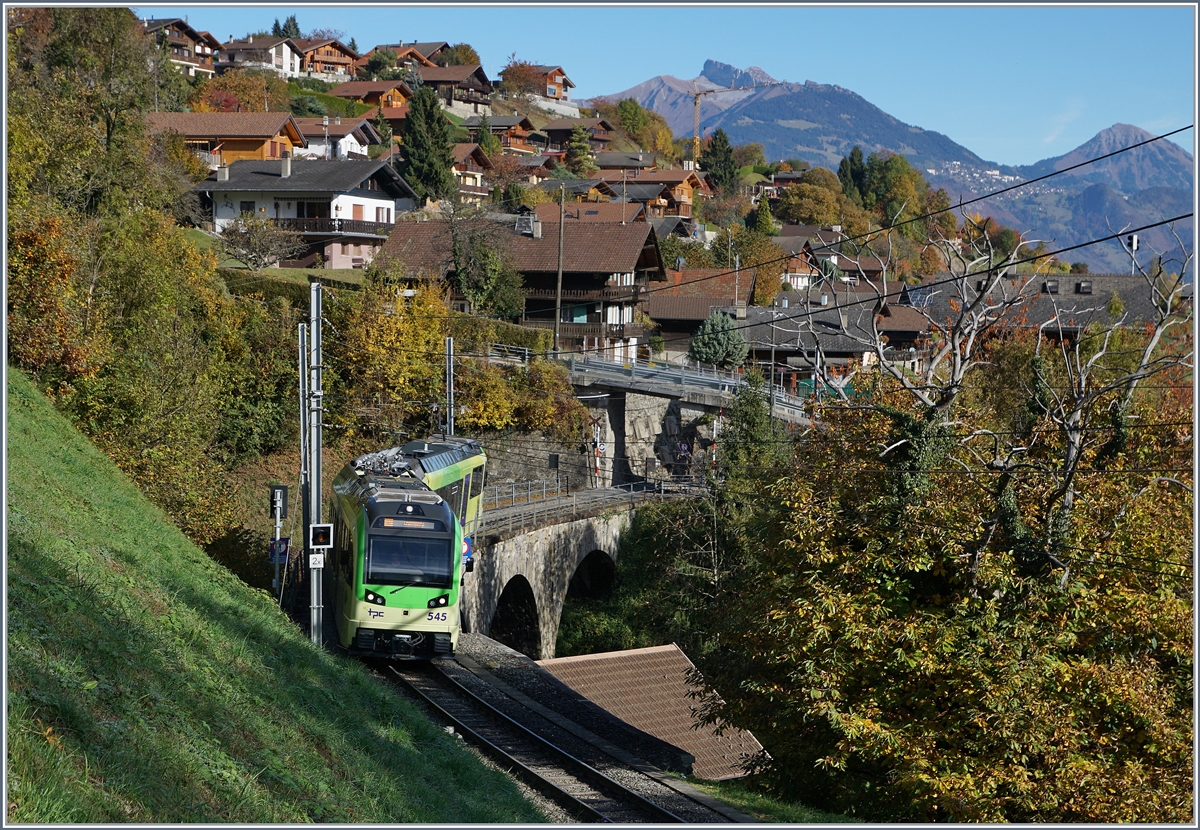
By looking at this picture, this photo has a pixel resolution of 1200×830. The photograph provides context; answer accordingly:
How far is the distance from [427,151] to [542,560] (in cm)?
5098

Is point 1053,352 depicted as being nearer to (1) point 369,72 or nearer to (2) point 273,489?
(2) point 273,489

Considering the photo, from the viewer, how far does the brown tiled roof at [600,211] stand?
84.2 m

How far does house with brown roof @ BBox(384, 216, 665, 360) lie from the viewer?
56188 mm

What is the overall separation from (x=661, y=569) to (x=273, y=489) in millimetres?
18507

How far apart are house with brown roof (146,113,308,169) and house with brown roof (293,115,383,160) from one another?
16.6 ft

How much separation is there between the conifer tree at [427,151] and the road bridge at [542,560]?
43161 millimetres

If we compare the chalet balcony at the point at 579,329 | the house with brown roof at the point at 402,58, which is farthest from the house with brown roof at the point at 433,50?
the chalet balcony at the point at 579,329

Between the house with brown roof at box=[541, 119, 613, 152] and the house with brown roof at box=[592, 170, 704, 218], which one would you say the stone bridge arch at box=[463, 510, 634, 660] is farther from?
the house with brown roof at box=[541, 119, 613, 152]

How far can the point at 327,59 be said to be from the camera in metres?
134

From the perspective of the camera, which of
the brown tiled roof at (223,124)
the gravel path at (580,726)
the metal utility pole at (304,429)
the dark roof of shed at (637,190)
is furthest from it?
the dark roof of shed at (637,190)

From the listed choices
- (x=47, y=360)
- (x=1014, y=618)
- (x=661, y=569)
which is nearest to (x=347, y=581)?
(x=47, y=360)

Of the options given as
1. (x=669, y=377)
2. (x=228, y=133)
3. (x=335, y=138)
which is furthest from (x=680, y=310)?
(x=335, y=138)

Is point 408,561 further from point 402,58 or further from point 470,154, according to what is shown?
point 402,58

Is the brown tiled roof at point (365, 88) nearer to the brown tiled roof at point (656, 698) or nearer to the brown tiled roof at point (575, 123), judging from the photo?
the brown tiled roof at point (575, 123)
